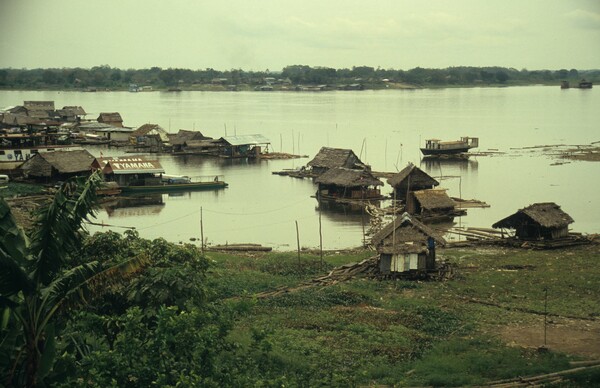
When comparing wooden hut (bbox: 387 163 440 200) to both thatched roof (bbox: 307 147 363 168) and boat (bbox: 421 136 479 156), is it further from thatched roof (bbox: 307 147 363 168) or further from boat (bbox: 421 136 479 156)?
boat (bbox: 421 136 479 156)

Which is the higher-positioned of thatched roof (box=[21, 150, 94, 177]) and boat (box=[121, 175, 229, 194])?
thatched roof (box=[21, 150, 94, 177])

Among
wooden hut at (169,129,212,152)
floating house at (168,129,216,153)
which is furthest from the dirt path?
wooden hut at (169,129,212,152)

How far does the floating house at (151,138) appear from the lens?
184 feet

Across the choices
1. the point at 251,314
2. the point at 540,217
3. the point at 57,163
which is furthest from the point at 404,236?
the point at 57,163

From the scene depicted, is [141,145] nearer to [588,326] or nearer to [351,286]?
[351,286]

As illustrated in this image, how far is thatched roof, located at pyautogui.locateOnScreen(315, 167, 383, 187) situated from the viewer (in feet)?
113

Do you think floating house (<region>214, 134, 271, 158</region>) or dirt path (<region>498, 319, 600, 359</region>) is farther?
floating house (<region>214, 134, 271, 158</region>)

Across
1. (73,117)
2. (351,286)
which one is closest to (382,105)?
(73,117)

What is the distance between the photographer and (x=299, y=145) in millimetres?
60469

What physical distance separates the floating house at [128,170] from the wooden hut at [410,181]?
1254 cm

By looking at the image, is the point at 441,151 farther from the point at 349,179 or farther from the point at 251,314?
the point at 251,314

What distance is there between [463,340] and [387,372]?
8.59 ft

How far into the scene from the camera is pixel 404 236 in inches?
826

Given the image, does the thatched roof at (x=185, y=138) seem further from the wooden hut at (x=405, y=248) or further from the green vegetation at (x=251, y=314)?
the wooden hut at (x=405, y=248)
